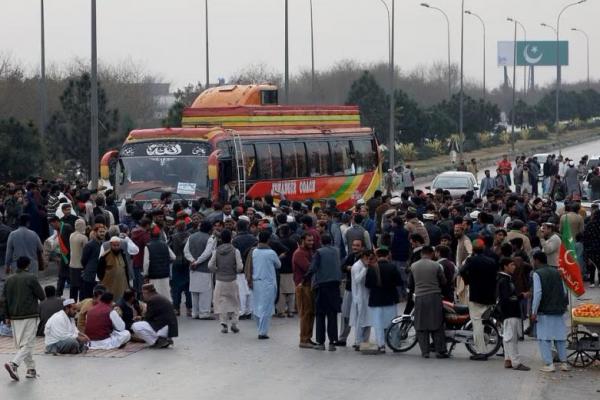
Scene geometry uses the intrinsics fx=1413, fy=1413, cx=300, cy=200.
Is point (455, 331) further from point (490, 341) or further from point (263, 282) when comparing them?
point (263, 282)

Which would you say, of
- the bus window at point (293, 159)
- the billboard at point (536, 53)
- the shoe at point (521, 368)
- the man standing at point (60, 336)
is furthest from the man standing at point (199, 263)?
the billboard at point (536, 53)

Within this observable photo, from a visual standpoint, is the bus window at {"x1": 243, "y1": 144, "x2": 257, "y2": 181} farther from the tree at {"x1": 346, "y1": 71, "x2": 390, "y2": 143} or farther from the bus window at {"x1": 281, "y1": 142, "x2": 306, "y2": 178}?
the tree at {"x1": 346, "y1": 71, "x2": 390, "y2": 143}

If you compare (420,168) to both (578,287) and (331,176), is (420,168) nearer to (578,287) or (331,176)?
(331,176)

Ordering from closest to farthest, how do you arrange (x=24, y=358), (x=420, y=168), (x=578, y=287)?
(x=24, y=358), (x=578, y=287), (x=420, y=168)

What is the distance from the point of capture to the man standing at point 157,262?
67.4ft

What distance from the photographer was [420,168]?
230ft

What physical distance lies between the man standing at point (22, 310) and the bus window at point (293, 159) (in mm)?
19408

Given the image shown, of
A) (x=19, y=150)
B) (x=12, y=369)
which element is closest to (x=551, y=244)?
(x=12, y=369)

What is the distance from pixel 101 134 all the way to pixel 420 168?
28.7 m

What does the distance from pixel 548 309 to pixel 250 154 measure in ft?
57.3

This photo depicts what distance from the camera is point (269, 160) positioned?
112ft

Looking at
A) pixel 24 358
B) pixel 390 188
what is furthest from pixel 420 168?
pixel 24 358

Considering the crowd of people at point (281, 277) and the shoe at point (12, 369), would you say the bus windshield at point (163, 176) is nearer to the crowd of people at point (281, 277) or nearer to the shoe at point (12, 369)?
the crowd of people at point (281, 277)

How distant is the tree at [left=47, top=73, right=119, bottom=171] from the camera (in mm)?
43281
